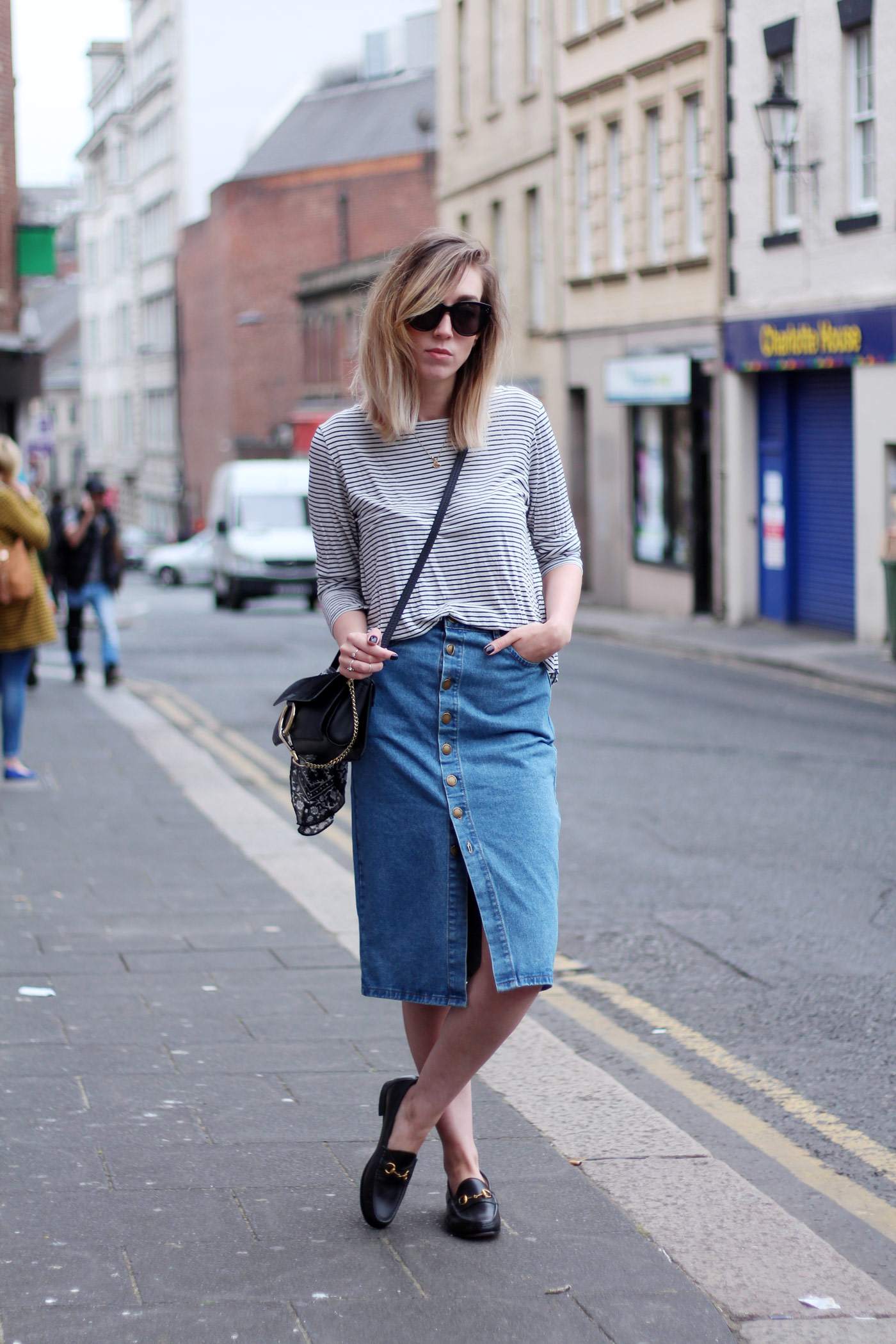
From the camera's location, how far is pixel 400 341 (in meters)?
3.96

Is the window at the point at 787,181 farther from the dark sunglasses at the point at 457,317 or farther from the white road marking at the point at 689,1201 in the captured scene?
the dark sunglasses at the point at 457,317

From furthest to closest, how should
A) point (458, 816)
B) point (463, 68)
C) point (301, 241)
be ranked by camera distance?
point (301, 241)
point (463, 68)
point (458, 816)

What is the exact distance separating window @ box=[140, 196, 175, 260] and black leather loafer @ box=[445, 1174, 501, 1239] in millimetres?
81375

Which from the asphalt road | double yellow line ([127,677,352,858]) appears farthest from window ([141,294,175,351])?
the asphalt road

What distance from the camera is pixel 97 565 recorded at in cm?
1716

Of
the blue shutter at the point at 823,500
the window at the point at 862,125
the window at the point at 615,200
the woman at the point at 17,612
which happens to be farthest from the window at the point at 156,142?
the woman at the point at 17,612

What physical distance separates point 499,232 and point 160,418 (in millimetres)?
51202

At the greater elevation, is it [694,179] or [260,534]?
[694,179]

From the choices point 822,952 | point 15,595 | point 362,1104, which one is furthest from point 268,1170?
point 15,595

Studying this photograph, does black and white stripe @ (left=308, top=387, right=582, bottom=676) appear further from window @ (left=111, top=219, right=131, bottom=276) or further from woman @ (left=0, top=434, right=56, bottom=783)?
window @ (left=111, top=219, right=131, bottom=276)

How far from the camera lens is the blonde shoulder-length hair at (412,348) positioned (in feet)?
12.8

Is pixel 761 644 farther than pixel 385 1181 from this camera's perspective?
Yes

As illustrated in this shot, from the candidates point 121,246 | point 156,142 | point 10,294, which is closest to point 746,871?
point 10,294

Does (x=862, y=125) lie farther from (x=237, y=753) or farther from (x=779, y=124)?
(x=237, y=753)
